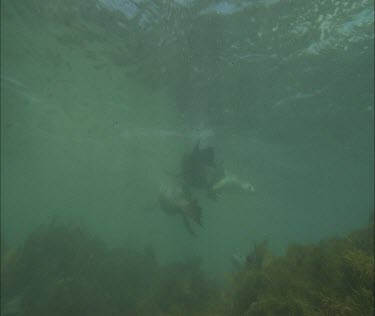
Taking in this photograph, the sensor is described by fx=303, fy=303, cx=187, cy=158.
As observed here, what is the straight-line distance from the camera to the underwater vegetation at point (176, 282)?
480 cm

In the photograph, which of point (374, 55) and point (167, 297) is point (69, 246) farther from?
point (374, 55)

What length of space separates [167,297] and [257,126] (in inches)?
667

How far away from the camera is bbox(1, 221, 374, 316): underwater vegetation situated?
4801 millimetres

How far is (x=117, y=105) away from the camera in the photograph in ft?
78.1

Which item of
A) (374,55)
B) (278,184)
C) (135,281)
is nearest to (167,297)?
(135,281)

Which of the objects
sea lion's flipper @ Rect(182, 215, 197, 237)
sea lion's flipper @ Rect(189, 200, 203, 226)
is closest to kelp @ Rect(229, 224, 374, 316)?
sea lion's flipper @ Rect(189, 200, 203, 226)

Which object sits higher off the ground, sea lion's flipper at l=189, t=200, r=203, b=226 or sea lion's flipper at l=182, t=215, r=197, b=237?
sea lion's flipper at l=189, t=200, r=203, b=226

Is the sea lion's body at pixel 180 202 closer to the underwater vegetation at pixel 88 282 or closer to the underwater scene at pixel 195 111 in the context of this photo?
the underwater scene at pixel 195 111

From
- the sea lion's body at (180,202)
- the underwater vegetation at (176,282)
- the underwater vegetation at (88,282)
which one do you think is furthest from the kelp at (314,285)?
the sea lion's body at (180,202)

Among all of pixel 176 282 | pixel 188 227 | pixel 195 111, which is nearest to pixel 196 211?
pixel 188 227

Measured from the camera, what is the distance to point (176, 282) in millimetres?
9891

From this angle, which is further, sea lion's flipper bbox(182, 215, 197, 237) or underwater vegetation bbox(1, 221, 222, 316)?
sea lion's flipper bbox(182, 215, 197, 237)

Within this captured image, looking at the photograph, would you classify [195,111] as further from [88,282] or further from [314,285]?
[314,285]

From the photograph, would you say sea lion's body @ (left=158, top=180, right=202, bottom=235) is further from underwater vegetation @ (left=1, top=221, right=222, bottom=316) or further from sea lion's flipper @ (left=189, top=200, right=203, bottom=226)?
underwater vegetation @ (left=1, top=221, right=222, bottom=316)
